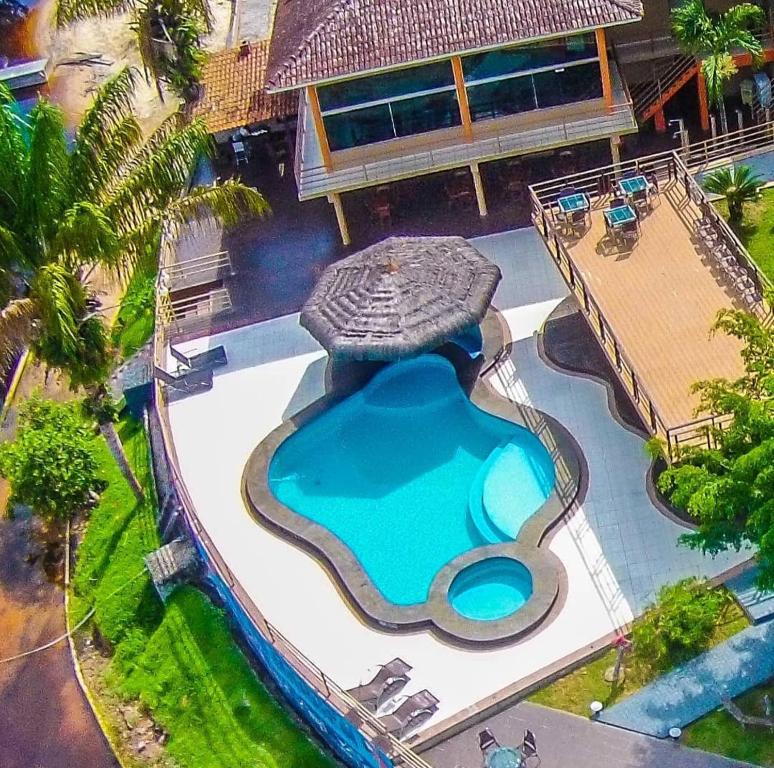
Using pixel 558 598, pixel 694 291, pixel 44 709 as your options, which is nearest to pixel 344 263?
pixel 694 291

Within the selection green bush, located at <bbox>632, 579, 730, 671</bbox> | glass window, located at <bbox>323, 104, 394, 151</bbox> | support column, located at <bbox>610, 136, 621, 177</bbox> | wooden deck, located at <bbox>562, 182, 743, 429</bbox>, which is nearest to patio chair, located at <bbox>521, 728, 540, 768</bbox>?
green bush, located at <bbox>632, 579, 730, 671</bbox>

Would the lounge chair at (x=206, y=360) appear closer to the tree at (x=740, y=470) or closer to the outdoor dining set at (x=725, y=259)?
the outdoor dining set at (x=725, y=259)

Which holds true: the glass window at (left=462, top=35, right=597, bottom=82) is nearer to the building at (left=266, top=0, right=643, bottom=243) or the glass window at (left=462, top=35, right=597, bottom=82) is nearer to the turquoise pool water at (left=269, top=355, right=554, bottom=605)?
the building at (left=266, top=0, right=643, bottom=243)

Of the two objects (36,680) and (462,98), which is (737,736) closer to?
(36,680)

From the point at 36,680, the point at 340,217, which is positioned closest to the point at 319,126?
the point at 340,217

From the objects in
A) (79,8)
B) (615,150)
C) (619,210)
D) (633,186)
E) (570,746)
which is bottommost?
(570,746)
